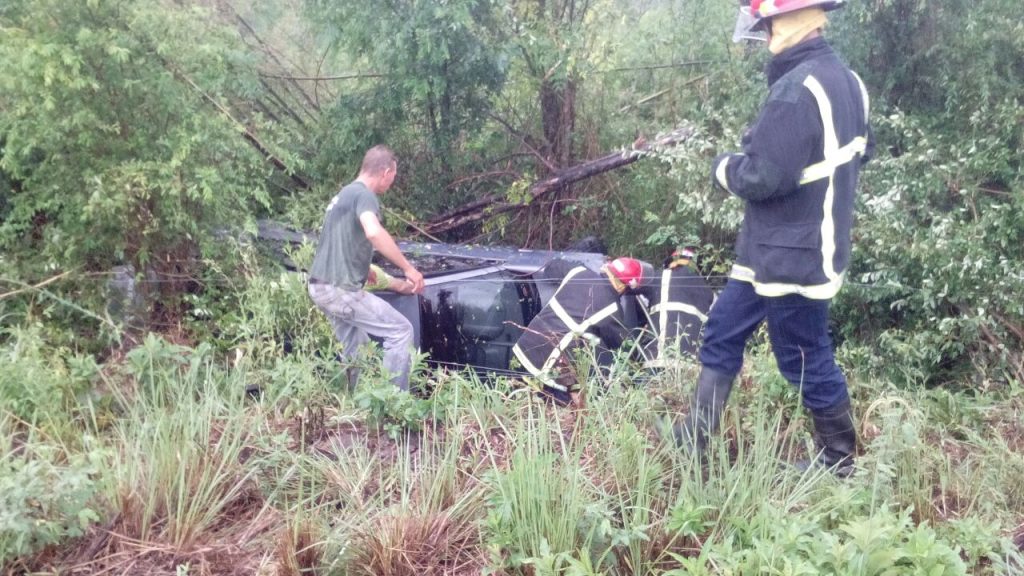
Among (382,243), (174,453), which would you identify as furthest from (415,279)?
(174,453)

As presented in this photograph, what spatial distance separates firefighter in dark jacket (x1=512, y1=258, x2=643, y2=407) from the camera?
4.72 metres

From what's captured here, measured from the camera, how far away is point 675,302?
495 cm

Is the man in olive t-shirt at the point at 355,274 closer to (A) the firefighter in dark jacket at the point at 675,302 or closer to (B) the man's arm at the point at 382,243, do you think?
(B) the man's arm at the point at 382,243

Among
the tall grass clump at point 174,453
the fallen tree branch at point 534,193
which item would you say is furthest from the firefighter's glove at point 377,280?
the fallen tree branch at point 534,193

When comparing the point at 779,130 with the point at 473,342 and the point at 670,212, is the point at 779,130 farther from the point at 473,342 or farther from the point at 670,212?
the point at 670,212

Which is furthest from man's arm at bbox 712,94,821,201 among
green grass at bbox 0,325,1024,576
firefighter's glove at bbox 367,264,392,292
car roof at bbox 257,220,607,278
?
firefighter's glove at bbox 367,264,392,292

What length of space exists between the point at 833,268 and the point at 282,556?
82.1 inches

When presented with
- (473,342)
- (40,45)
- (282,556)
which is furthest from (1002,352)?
(40,45)

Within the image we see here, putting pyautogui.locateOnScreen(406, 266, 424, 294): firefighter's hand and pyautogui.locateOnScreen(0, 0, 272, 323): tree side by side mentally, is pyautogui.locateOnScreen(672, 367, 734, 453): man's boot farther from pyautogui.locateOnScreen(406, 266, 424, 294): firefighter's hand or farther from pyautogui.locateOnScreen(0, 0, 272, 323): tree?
pyautogui.locateOnScreen(0, 0, 272, 323): tree

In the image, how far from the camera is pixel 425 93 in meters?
7.60

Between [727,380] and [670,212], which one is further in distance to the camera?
[670,212]

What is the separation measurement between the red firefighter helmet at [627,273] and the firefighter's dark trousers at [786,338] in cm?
150

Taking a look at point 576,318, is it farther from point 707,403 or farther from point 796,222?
point 796,222

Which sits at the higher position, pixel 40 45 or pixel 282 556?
pixel 40 45
